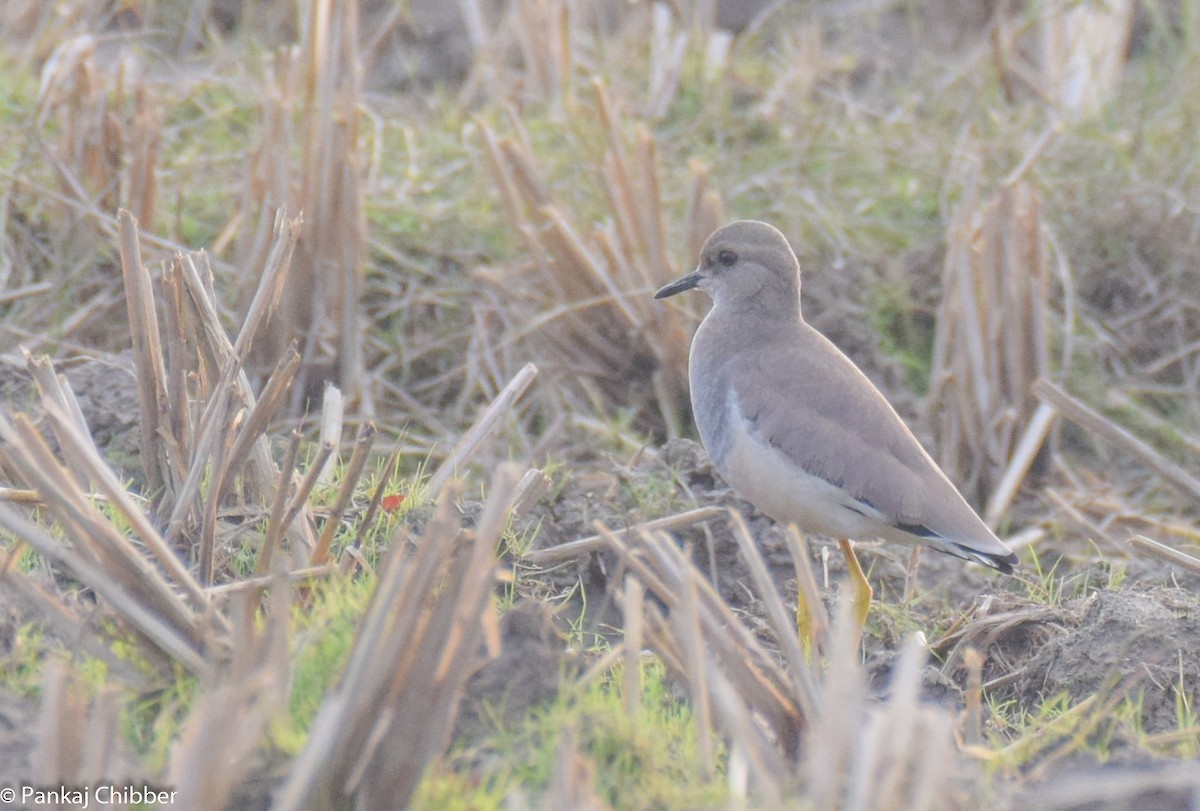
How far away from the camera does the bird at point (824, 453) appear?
4.07 m

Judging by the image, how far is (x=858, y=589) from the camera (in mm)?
4250

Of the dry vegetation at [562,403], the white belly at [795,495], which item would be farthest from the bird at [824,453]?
the dry vegetation at [562,403]

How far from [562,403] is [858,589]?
6.98 feet

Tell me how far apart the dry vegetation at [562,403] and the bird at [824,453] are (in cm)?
23

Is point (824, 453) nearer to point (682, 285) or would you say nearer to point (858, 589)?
point (858, 589)

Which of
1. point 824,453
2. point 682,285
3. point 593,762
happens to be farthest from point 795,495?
point 593,762

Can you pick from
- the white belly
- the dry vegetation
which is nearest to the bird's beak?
the dry vegetation

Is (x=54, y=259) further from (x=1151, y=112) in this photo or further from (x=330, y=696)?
(x=1151, y=112)

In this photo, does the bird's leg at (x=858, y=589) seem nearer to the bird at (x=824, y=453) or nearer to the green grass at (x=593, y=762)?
the bird at (x=824, y=453)

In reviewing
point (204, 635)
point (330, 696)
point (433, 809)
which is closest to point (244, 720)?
point (330, 696)

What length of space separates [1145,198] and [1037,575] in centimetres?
304

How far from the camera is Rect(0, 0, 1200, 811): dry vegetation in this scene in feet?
8.30

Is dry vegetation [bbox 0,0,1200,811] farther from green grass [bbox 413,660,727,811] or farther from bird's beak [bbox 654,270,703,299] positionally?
bird's beak [bbox 654,270,703,299]

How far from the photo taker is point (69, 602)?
3.09m
